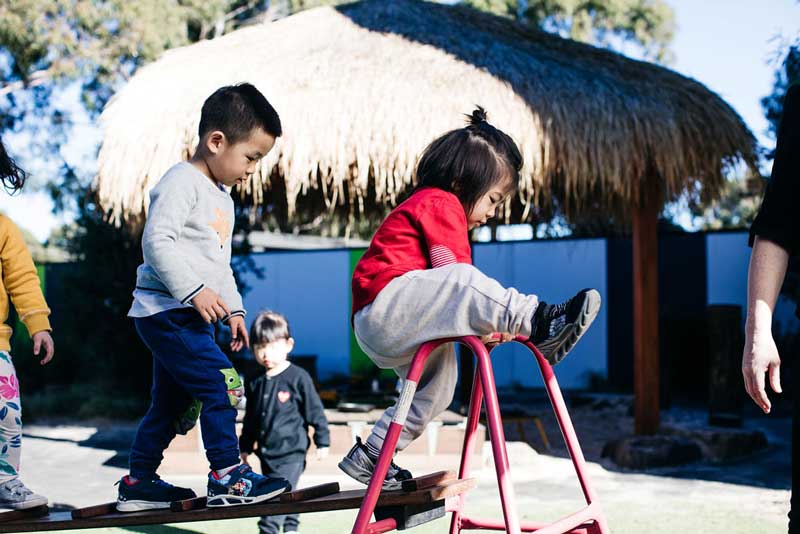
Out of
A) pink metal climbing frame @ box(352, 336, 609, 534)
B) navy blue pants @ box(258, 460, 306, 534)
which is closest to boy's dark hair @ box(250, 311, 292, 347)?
navy blue pants @ box(258, 460, 306, 534)

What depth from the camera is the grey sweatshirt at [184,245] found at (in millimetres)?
2611

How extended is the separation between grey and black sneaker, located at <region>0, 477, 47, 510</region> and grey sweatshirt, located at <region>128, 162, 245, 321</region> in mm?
589

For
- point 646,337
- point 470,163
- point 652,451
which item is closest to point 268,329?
point 470,163

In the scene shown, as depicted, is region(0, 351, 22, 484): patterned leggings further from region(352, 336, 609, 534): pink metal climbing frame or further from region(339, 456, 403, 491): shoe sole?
region(352, 336, 609, 534): pink metal climbing frame

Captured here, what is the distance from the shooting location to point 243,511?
8.18 feet

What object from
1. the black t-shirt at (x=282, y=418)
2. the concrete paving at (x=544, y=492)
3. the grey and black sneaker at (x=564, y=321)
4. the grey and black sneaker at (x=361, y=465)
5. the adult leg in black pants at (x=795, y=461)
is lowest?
the concrete paving at (x=544, y=492)

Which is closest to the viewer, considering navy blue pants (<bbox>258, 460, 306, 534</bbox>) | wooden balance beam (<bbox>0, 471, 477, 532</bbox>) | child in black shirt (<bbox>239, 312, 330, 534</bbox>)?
wooden balance beam (<bbox>0, 471, 477, 532</bbox>)

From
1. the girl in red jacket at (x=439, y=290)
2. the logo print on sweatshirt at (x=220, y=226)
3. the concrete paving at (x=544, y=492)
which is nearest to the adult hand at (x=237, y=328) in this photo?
the logo print on sweatshirt at (x=220, y=226)

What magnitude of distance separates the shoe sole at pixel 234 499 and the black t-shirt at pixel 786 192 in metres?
1.49

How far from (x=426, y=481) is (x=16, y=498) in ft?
3.86

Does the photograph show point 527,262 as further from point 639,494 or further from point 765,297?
point 765,297

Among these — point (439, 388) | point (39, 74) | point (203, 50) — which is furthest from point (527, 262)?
point (439, 388)

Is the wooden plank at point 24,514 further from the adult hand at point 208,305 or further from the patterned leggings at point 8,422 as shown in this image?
the adult hand at point 208,305

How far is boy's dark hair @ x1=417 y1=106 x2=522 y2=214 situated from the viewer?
2.66m
